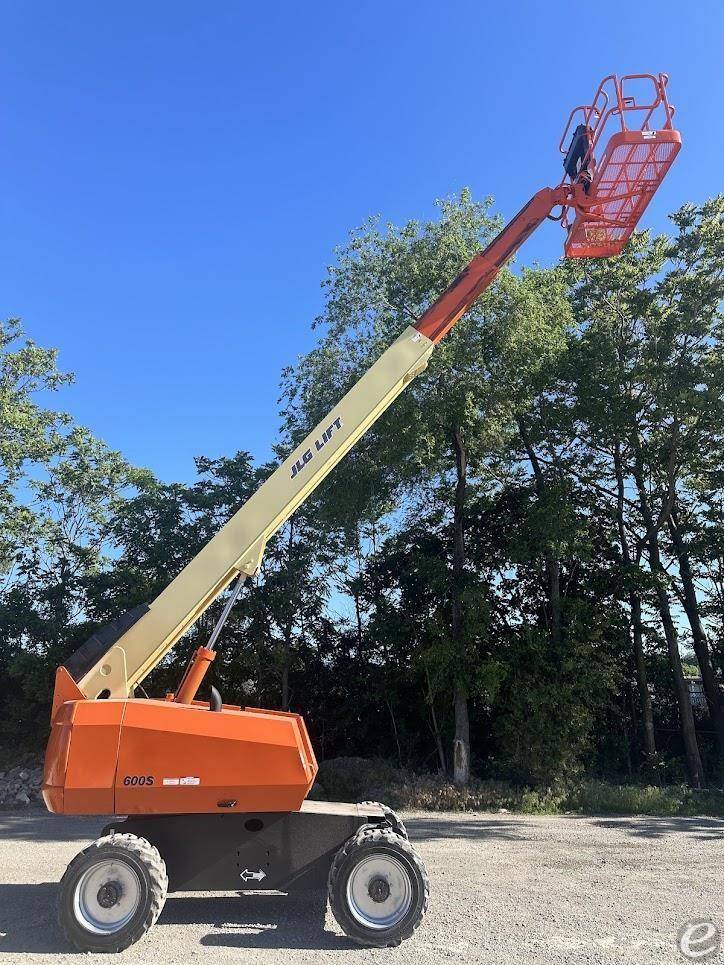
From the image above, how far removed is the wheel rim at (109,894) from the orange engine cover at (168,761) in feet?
1.29

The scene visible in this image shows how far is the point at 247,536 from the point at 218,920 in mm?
3111

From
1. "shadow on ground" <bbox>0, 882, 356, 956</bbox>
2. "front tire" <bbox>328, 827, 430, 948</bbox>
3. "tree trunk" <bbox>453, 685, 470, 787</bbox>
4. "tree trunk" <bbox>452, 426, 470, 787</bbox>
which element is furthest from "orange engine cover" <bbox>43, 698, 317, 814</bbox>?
"tree trunk" <bbox>453, 685, 470, 787</bbox>


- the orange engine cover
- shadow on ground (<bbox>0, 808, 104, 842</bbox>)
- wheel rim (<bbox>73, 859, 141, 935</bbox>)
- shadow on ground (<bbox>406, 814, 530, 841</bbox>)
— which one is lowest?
shadow on ground (<bbox>0, 808, 104, 842</bbox>)

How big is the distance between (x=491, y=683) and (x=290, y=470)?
33.0 ft

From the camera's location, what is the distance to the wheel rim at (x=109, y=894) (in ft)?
16.8

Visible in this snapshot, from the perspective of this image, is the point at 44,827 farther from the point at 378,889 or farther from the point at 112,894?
the point at 378,889

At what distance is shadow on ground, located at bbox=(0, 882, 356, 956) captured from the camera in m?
5.25

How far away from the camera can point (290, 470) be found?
6453 millimetres

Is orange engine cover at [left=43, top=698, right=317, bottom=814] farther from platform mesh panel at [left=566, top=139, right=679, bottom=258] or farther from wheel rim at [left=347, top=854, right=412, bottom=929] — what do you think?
platform mesh panel at [left=566, top=139, right=679, bottom=258]

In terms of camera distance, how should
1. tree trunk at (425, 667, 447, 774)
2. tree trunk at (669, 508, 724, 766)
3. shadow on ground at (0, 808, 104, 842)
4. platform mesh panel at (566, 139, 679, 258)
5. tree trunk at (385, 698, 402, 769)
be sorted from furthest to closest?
tree trunk at (385, 698, 402, 769), tree trunk at (669, 508, 724, 766), tree trunk at (425, 667, 447, 774), shadow on ground at (0, 808, 104, 842), platform mesh panel at (566, 139, 679, 258)

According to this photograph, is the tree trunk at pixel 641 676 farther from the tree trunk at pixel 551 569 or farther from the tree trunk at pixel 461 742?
the tree trunk at pixel 461 742

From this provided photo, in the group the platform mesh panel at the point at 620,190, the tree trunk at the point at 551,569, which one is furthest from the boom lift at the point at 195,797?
the tree trunk at the point at 551,569
